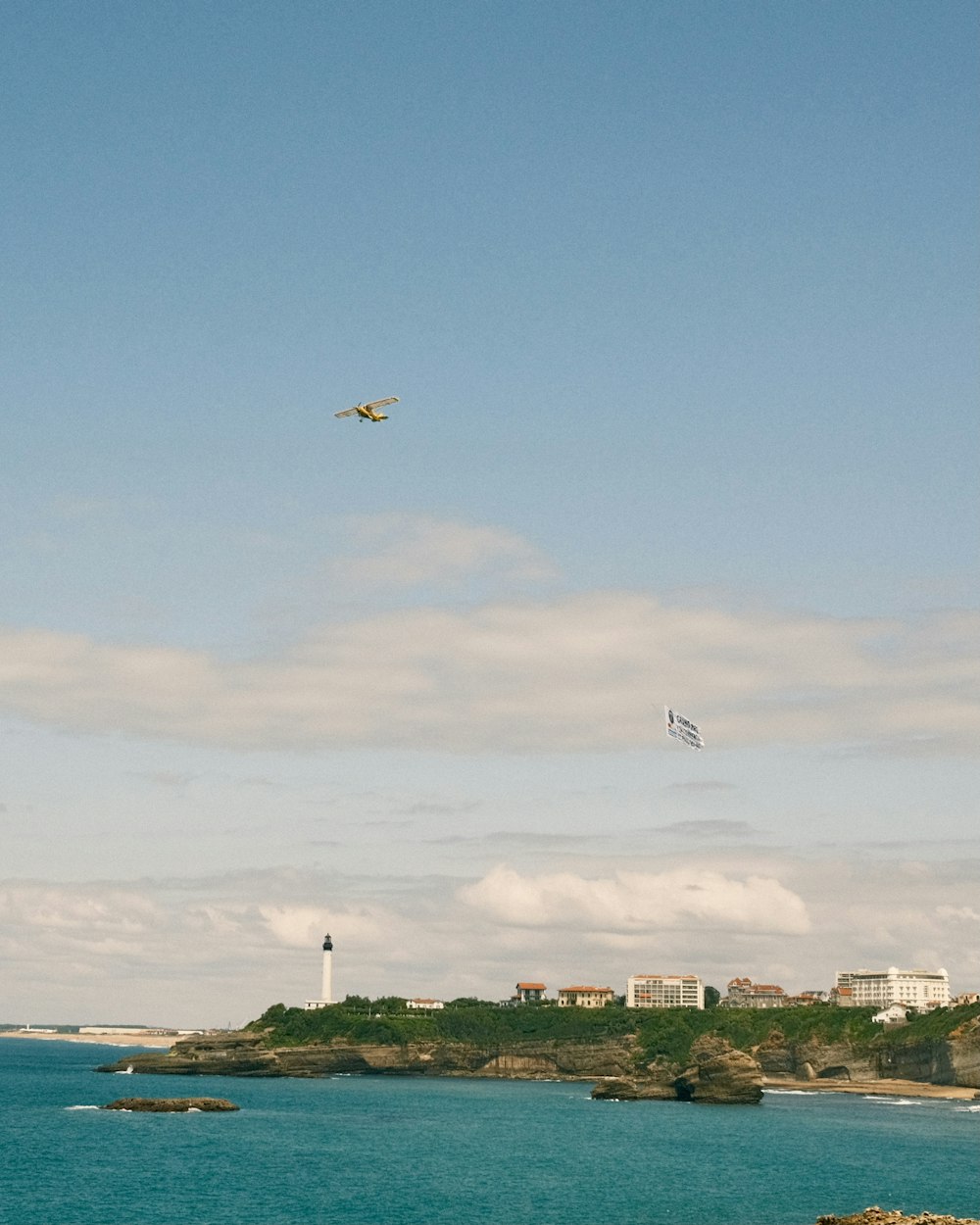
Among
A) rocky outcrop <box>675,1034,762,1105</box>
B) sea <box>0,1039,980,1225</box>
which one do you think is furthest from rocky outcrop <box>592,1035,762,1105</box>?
sea <box>0,1039,980,1225</box>

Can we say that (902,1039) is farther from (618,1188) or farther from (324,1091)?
(618,1188)

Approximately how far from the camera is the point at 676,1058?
655ft

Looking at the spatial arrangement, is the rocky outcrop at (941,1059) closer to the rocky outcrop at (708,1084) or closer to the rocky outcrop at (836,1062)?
the rocky outcrop at (836,1062)

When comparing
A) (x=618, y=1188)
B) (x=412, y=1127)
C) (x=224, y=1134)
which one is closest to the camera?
(x=618, y=1188)

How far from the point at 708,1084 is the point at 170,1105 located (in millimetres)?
61104

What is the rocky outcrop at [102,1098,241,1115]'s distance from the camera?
134m

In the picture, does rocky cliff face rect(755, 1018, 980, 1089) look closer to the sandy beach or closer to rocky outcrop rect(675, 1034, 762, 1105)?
the sandy beach

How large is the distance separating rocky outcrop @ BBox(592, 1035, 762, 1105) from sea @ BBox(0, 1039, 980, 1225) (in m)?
3.62

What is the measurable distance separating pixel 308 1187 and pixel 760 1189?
89.3 feet

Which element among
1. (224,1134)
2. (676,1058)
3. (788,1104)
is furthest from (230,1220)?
(676,1058)

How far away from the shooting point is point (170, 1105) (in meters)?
134

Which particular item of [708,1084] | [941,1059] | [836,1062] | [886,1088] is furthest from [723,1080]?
[836,1062]

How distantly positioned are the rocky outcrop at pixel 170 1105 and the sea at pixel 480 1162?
9.35ft

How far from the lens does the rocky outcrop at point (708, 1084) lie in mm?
156500
